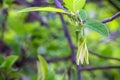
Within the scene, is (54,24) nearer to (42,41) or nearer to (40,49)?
(42,41)

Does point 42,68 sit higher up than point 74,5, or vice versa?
point 74,5

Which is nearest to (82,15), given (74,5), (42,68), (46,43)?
(74,5)

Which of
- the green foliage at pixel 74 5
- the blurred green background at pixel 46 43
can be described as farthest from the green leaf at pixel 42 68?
the blurred green background at pixel 46 43

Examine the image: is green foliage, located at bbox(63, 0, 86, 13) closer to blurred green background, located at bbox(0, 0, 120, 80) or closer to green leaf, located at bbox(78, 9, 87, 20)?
green leaf, located at bbox(78, 9, 87, 20)

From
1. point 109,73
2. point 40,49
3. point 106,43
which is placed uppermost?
point 40,49

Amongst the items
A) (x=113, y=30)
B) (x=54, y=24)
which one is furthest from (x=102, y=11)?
(x=54, y=24)

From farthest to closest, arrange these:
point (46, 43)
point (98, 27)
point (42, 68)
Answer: point (46, 43) → point (42, 68) → point (98, 27)

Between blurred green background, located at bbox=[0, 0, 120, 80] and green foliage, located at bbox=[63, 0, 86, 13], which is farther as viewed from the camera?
blurred green background, located at bbox=[0, 0, 120, 80]

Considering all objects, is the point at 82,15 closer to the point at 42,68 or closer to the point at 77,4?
the point at 77,4

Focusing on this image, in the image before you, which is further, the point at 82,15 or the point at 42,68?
the point at 42,68

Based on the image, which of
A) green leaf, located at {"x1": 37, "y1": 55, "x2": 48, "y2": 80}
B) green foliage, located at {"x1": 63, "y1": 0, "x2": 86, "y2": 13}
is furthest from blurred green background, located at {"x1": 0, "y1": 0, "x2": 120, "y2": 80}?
green foliage, located at {"x1": 63, "y1": 0, "x2": 86, "y2": 13}

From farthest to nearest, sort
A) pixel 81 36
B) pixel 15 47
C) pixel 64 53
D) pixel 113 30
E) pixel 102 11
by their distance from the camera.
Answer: pixel 102 11 → pixel 113 30 → pixel 64 53 → pixel 15 47 → pixel 81 36
